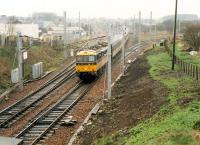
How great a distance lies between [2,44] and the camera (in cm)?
5116

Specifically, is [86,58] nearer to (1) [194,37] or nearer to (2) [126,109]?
(2) [126,109]

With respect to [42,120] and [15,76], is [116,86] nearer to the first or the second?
[15,76]

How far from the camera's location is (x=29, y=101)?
1312 inches

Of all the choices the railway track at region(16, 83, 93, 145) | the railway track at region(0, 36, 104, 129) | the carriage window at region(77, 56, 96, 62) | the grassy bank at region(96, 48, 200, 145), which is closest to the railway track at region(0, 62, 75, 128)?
the railway track at region(0, 36, 104, 129)

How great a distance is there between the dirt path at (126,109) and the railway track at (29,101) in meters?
5.13

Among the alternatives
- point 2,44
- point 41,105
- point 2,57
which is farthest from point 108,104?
point 2,44

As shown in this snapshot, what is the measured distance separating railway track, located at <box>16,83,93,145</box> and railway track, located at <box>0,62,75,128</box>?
5.79 ft

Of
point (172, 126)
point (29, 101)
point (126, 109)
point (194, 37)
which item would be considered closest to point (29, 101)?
point (29, 101)

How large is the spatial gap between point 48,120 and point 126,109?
4840mm

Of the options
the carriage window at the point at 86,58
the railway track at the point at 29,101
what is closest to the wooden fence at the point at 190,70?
the carriage window at the point at 86,58

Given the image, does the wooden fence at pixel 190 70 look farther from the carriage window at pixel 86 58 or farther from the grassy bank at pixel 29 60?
the grassy bank at pixel 29 60

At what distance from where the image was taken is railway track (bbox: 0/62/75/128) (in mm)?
27397

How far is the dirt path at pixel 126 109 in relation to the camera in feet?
75.2

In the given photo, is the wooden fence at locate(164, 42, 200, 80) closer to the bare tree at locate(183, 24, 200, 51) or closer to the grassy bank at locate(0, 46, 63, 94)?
the bare tree at locate(183, 24, 200, 51)
